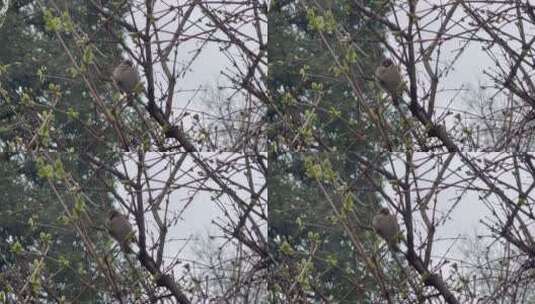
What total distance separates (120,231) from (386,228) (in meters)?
0.89

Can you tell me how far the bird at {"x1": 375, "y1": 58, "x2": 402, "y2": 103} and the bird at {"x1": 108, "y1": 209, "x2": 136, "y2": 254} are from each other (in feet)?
3.21

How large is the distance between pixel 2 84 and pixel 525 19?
1.83 meters

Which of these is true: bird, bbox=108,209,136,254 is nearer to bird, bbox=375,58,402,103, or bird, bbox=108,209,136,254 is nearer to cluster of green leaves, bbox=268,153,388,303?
cluster of green leaves, bbox=268,153,388,303

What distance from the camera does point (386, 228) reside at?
342 centimetres

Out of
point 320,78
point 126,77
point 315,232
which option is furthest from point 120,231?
point 320,78

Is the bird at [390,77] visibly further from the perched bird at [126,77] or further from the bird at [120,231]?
the bird at [120,231]

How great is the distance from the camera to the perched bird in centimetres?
355

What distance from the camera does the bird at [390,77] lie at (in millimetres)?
3471

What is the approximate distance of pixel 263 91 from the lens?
3607mm

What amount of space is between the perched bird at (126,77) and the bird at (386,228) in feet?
3.09

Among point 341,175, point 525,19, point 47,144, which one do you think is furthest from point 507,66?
point 47,144

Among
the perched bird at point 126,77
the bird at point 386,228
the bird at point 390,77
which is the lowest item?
the bird at point 386,228

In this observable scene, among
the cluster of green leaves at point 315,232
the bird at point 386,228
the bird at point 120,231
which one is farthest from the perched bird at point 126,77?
the bird at point 386,228

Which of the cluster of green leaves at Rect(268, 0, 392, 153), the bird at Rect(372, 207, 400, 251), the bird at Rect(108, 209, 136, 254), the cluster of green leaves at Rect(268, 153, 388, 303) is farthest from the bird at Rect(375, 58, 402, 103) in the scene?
the bird at Rect(108, 209, 136, 254)
